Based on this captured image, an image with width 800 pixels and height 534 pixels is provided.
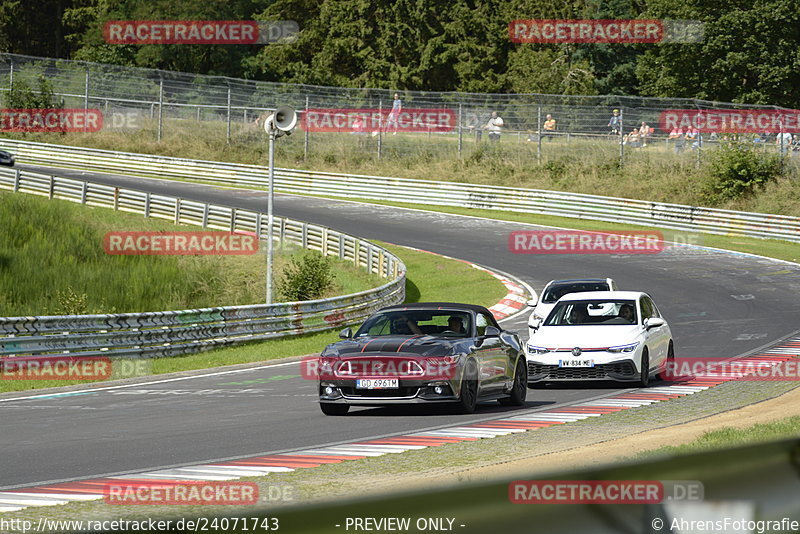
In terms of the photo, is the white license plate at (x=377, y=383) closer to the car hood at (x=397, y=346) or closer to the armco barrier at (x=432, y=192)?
the car hood at (x=397, y=346)

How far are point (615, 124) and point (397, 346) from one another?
3769cm

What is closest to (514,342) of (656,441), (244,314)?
(656,441)

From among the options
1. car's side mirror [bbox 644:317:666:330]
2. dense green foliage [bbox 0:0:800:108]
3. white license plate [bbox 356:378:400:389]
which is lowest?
white license plate [bbox 356:378:400:389]

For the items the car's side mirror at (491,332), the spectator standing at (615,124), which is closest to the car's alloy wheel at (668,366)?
the car's side mirror at (491,332)

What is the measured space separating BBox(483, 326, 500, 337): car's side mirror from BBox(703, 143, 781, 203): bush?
3491cm

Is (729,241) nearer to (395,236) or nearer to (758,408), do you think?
(395,236)

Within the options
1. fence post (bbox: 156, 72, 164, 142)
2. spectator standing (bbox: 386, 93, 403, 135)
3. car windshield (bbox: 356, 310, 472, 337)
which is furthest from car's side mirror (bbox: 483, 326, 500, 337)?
fence post (bbox: 156, 72, 164, 142)

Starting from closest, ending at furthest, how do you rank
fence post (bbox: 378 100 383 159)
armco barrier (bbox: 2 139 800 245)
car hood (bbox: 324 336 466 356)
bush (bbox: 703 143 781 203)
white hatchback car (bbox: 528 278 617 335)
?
car hood (bbox: 324 336 466 356) → white hatchback car (bbox: 528 278 617 335) → armco barrier (bbox: 2 139 800 245) → bush (bbox: 703 143 781 203) → fence post (bbox: 378 100 383 159)

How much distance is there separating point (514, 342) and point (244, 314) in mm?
10539

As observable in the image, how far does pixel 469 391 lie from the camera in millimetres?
14297

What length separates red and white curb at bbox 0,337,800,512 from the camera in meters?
8.97

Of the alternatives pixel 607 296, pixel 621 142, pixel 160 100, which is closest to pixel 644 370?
pixel 607 296

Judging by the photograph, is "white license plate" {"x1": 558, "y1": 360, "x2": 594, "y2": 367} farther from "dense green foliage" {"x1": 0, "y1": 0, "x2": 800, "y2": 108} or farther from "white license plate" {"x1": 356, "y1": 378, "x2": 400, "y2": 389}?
"dense green foliage" {"x1": 0, "y1": 0, "x2": 800, "y2": 108}

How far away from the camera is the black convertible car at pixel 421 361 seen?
1381 centimetres
